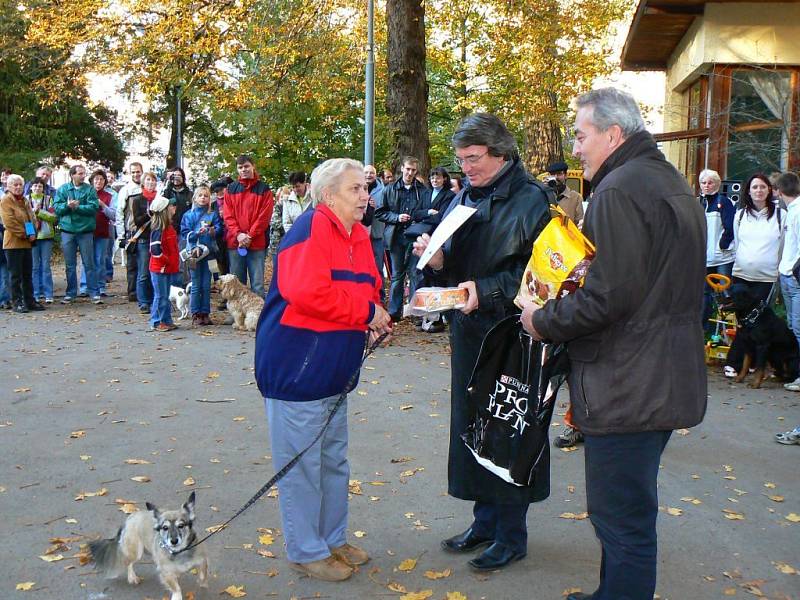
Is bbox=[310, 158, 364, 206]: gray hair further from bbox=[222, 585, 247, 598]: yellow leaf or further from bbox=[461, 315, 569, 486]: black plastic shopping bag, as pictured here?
bbox=[222, 585, 247, 598]: yellow leaf

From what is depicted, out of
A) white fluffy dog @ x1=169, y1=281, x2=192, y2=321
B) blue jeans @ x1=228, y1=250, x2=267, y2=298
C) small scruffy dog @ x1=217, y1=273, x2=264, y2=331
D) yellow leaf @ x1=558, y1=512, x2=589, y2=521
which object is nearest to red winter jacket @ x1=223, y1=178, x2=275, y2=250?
blue jeans @ x1=228, y1=250, x2=267, y2=298

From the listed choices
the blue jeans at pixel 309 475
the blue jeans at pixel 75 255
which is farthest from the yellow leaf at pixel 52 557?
the blue jeans at pixel 75 255

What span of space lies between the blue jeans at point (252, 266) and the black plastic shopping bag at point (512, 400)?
9070 mm

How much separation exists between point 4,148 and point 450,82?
1884cm

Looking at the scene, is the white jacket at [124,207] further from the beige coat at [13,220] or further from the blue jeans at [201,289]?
the blue jeans at [201,289]

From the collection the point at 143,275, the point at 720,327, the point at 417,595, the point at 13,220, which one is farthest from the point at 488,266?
the point at 13,220

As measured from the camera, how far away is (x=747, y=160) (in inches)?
600

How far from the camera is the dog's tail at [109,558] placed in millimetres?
4199

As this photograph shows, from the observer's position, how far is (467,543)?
4625 millimetres

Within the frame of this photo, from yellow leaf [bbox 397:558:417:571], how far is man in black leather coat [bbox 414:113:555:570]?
31 centimetres

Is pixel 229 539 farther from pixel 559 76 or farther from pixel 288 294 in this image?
pixel 559 76

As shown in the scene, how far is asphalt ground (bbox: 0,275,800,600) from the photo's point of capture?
14.2ft

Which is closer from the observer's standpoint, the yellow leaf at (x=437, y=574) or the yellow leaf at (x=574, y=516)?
the yellow leaf at (x=437, y=574)

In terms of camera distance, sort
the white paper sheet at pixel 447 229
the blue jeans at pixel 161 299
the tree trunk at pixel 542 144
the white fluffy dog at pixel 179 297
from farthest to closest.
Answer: the tree trunk at pixel 542 144 → the white fluffy dog at pixel 179 297 → the blue jeans at pixel 161 299 → the white paper sheet at pixel 447 229
